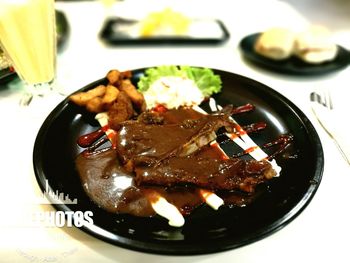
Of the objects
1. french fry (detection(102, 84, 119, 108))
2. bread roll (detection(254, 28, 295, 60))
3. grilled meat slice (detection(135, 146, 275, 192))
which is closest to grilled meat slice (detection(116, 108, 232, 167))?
grilled meat slice (detection(135, 146, 275, 192))

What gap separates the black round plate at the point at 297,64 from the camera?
248 cm

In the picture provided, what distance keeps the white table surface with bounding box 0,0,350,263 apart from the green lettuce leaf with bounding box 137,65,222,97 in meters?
0.39

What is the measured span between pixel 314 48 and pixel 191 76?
0.96 m

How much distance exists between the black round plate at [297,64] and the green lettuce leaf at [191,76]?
1.64 ft

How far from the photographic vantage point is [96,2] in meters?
3.66

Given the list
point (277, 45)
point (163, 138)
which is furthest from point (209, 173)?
point (277, 45)

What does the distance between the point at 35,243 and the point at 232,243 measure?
2.60 ft

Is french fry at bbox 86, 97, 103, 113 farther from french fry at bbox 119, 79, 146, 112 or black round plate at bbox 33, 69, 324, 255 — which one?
french fry at bbox 119, 79, 146, 112

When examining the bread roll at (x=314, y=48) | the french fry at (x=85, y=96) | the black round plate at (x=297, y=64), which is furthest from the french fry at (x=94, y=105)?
the bread roll at (x=314, y=48)

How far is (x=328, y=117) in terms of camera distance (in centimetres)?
207

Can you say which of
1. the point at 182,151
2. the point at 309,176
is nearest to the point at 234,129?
the point at 182,151

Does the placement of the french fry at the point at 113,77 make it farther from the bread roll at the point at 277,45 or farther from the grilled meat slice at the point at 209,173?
the bread roll at the point at 277,45

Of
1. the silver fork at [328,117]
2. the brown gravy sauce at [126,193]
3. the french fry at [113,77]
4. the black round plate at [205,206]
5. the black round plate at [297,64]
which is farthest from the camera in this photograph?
the black round plate at [297,64]

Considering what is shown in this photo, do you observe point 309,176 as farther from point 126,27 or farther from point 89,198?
point 126,27
